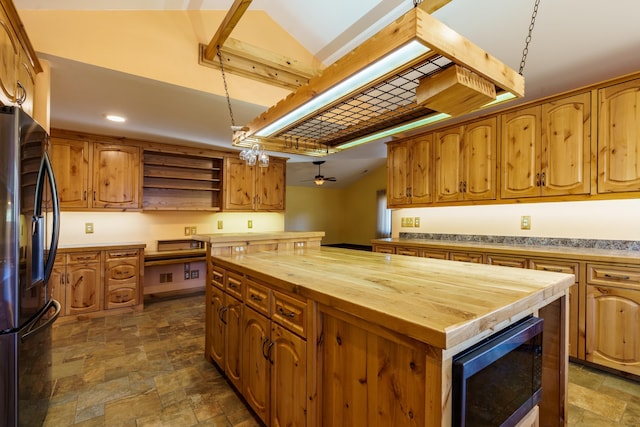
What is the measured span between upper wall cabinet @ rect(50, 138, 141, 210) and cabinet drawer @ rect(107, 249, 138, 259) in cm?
63

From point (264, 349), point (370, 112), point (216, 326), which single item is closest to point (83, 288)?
point (216, 326)

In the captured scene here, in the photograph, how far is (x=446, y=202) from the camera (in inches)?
137

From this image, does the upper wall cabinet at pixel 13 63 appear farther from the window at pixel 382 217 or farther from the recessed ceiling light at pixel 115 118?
the window at pixel 382 217

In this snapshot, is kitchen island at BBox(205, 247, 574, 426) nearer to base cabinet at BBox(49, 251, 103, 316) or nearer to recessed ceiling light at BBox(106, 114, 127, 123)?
recessed ceiling light at BBox(106, 114, 127, 123)

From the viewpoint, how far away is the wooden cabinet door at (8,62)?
1.38 m

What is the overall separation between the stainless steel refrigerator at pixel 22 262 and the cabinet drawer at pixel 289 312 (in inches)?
42.7

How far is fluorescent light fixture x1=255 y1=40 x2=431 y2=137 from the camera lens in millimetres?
Result: 942

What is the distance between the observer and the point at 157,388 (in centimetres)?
208

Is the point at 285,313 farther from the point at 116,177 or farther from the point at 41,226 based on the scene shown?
the point at 116,177

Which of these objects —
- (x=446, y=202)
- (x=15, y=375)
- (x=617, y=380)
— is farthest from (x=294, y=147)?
(x=617, y=380)

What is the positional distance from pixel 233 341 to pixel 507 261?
7.80 feet

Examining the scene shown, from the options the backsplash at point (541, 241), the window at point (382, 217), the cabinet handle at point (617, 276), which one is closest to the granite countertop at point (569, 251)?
the backsplash at point (541, 241)

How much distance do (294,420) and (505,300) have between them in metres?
1.04

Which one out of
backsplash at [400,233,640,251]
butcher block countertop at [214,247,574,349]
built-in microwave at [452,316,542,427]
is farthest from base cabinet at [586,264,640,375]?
built-in microwave at [452,316,542,427]
